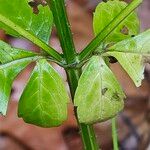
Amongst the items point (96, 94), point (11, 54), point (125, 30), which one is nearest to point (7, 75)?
point (11, 54)

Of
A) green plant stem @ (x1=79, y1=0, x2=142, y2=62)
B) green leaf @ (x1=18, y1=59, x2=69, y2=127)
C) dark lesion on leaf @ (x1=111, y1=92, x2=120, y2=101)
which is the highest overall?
green plant stem @ (x1=79, y1=0, x2=142, y2=62)

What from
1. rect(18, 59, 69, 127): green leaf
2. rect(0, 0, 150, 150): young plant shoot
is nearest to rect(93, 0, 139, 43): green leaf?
rect(0, 0, 150, 150): young plant shoot

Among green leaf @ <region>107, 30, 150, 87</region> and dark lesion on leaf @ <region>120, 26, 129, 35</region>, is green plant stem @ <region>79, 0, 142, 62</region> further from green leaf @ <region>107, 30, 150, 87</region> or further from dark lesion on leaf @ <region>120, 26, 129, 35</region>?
dark lesion on leaf @ <region>120, 26, 129, 35</region>

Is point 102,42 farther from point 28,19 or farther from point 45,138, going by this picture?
point 45,138

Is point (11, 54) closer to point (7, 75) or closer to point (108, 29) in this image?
point (7, 75)

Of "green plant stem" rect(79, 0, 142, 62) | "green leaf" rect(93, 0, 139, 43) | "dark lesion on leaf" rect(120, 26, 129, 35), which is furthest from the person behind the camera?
"dark lesion on leaf" rect(120, 26, 129, 35)
